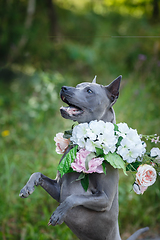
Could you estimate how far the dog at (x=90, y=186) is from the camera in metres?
1.36

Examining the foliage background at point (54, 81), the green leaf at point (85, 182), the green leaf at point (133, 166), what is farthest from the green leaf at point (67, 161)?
the foliage background at point (54, 81)

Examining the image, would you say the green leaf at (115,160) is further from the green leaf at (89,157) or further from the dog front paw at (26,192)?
the dog front paw at (26,192)

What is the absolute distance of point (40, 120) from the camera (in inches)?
148

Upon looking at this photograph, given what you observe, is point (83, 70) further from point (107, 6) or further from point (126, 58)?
point (107, 6)

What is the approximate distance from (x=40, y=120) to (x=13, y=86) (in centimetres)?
221

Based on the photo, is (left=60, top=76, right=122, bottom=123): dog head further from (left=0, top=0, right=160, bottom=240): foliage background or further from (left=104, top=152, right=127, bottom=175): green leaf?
(left=0, top=0, right=160, bottom=240): foliage background

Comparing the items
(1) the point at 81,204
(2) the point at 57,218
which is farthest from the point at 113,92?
(2) the point at 57,218

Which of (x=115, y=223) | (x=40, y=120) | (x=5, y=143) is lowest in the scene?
(x=5, y=143)

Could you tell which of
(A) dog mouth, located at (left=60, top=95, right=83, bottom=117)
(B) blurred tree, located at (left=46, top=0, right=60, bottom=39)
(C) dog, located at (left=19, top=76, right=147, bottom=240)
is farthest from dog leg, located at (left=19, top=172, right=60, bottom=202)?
(B) blurred tree, located at (left=46, top=0, right=60, bottom=39)

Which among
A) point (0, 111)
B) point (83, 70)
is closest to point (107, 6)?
point (83, 70)

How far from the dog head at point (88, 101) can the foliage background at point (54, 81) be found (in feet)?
3.32

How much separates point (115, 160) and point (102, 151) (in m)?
0.08

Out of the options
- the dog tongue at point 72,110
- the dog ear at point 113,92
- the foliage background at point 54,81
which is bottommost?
the foliage background at point 54,81

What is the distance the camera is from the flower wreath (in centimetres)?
134
